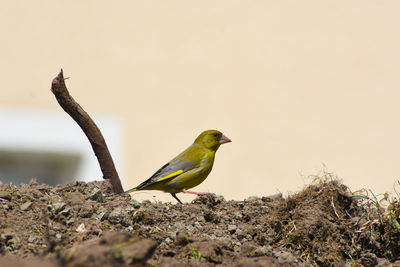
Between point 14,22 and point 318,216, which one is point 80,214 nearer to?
point 318,216

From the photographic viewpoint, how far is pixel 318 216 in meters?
3.98

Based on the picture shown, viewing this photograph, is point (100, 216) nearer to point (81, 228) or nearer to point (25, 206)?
point (81, 228)

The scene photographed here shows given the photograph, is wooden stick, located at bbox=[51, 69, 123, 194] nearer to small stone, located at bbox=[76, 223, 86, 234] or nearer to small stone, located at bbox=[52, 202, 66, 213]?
small stone, located at bbox=[52, 202, 66, 213]

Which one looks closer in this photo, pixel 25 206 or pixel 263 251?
pixel 263 251

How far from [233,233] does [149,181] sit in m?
1.95

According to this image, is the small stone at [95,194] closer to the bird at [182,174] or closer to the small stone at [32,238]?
the small stone at [32,238]

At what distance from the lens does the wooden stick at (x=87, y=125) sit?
434 centimetres

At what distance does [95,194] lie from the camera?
423 cm

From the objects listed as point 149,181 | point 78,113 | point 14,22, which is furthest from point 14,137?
point 78,113

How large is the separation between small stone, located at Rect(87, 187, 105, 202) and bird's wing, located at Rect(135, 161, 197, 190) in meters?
1.46

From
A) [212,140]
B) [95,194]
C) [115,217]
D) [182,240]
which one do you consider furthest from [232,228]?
[212,140]

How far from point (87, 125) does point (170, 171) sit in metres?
1.53

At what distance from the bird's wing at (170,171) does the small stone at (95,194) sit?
1.46m

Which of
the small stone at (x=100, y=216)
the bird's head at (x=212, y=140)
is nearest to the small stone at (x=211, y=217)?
the small stone at (x=100, y=216)
